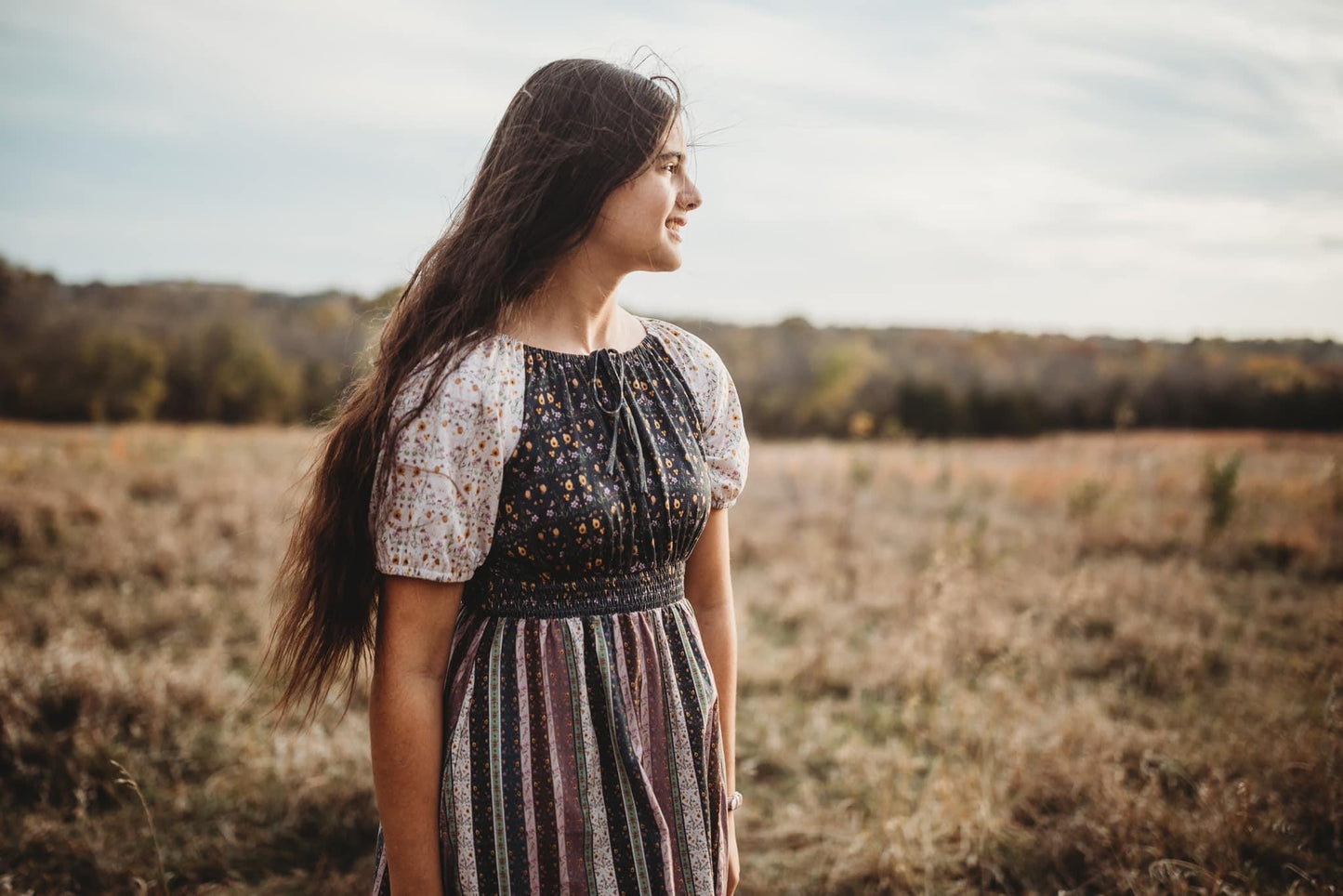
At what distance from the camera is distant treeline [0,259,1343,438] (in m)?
24.5

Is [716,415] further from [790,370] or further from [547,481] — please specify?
[790,370]

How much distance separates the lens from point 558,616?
4.20 feet

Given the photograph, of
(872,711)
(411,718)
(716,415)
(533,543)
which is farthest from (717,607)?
(872,711)

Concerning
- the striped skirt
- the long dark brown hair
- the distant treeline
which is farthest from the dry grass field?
the distant treeline

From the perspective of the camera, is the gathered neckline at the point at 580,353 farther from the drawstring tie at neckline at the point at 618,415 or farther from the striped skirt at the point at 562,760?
the striped skirt at the point at 562,760

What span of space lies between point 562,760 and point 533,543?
37cm

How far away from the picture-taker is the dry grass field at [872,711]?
104 inches

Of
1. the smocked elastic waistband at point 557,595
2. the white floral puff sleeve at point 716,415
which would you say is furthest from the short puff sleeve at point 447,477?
the white floral puff sleeve at point 716,415

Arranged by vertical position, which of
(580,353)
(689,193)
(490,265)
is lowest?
(580,353)

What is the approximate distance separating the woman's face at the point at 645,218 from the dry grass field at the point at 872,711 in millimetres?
766

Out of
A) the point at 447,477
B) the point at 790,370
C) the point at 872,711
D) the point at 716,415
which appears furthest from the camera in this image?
the point at 790,370

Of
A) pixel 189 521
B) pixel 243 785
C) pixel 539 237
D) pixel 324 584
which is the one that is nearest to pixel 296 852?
pixel 243 785

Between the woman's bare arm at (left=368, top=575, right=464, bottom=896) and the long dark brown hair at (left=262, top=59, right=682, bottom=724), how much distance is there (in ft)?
0.51

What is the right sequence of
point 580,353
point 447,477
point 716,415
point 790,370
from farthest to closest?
point 790,370
point 716,415
point 580,353
point 447,477
